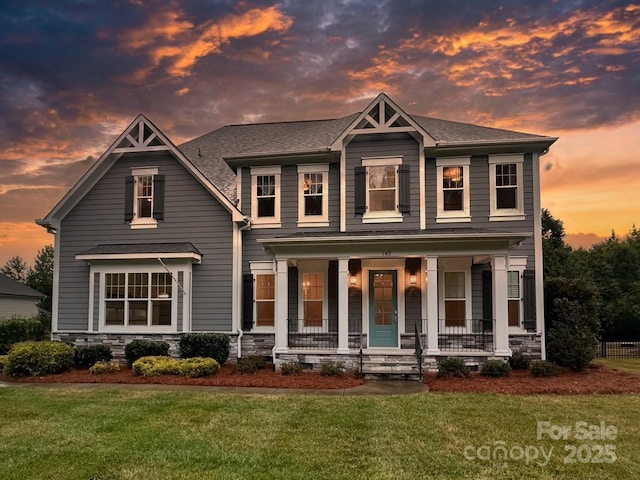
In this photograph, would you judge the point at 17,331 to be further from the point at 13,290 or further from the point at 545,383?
the point at 545,383

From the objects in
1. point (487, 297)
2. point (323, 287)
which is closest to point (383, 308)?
point (323, 287)

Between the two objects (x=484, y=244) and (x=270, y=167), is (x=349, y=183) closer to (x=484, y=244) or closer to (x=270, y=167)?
(x=270, y=167)

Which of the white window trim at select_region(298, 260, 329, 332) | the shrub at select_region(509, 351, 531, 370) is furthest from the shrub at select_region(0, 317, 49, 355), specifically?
the shrub at select_region(509, 351, 531, 370)

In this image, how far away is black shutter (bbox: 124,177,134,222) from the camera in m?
16.1

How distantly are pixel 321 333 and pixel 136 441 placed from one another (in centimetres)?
827

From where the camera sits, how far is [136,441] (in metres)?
6.90

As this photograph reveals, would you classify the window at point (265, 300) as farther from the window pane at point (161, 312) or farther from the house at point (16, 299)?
the house at point (16, 299)

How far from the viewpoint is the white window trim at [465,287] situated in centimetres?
1453

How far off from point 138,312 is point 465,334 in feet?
34.0

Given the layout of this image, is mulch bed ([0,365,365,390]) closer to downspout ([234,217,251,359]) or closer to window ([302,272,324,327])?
downspout ([234,217,251,359])

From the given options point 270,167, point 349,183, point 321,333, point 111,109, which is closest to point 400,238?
point 349,183

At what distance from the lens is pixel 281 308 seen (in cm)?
1357

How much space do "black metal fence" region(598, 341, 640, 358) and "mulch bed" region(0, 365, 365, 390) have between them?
595 inches

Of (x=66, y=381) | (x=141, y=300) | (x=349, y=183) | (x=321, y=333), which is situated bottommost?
(x=66, y=381)
